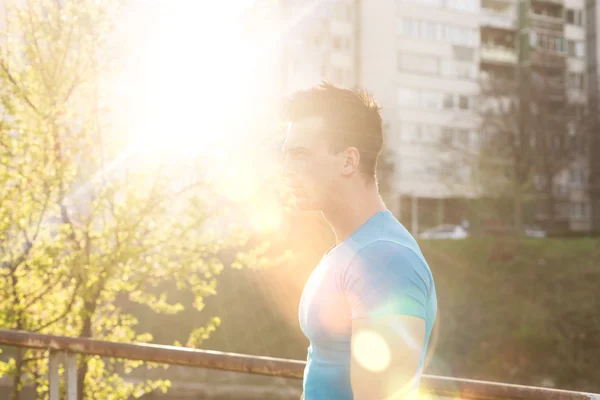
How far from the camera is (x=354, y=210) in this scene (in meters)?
1.87

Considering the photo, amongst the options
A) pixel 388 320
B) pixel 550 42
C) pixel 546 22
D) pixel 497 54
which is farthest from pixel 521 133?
pixel 388 320

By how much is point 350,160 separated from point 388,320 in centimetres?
52

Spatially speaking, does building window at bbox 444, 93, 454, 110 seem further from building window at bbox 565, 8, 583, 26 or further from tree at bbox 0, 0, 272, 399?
tree at bbox 0, 0, 272, 399

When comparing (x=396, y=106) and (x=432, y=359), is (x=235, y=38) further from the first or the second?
(x=396, y=106)

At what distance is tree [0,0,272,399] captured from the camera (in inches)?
249

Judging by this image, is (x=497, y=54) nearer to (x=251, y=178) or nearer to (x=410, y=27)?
(x=410, y=27)

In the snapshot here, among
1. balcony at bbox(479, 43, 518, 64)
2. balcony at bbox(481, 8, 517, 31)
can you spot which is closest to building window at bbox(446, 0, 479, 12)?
balcony at bbox(481, 8, 517, 31)

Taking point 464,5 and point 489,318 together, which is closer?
point 489,318

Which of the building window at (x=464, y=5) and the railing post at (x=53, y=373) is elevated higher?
the building window at (x=464, y=5)

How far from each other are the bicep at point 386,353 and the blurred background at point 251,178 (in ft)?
3.02

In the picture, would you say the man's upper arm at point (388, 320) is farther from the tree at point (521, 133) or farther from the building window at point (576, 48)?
the building window at point (576, 48)

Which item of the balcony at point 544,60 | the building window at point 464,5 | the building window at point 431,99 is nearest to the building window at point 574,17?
the building window at point 464,5

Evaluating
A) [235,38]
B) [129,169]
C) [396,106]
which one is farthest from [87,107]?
[396,106]

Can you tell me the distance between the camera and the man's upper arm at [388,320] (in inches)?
59.2
